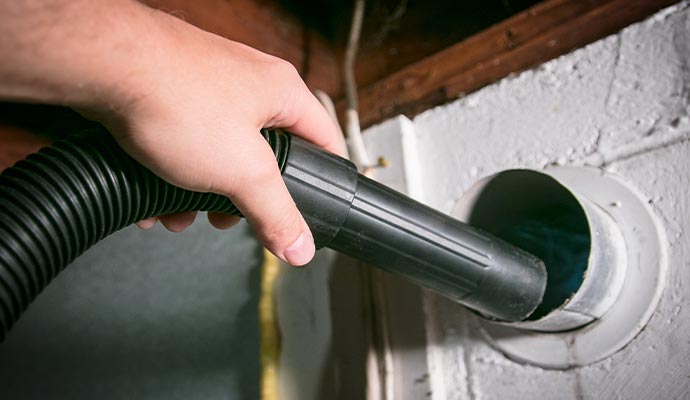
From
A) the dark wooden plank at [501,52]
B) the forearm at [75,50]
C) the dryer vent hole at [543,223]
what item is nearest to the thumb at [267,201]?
the forearm at [75,50]

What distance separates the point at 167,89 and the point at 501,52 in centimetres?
62

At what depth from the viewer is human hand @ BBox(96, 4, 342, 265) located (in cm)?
38

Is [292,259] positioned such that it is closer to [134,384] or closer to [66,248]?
[66,248]

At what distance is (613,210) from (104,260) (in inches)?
35.3

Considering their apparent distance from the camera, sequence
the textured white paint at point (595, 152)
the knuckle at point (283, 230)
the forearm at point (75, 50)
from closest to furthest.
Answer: the forearm at point (75, 50)
the knuckle at point (283, 230)
the textured white paint at point (595, 152)

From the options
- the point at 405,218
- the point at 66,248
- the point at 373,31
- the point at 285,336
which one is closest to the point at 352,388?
the point at 285,336

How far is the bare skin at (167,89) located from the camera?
338 millimetres

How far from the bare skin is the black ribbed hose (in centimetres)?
4

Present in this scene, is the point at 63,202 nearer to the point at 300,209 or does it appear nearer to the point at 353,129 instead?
the point at 300,209

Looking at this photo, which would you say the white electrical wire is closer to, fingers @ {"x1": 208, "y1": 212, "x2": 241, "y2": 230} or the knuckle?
fingers @ {"x1": 208, "y1": 212, "x2": 241, "y2": 230}

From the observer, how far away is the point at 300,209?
1.58 feet

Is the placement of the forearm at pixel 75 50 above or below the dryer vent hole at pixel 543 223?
below

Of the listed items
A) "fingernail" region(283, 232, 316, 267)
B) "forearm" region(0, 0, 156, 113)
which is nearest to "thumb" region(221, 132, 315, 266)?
"fingernail" region(283, 232, 316, 267)

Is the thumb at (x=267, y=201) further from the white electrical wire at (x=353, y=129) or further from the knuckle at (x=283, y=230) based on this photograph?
the white electrical wire at (x=353, y=129)
